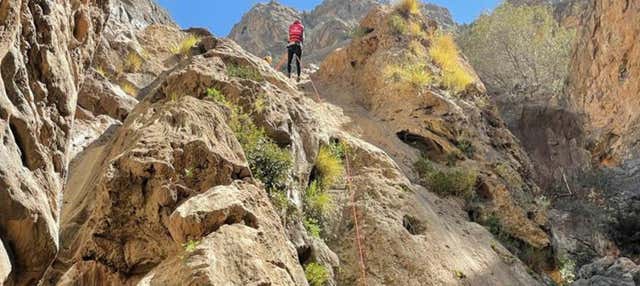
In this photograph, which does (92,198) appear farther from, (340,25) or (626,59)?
(340,25)

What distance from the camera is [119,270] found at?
6.69 metres

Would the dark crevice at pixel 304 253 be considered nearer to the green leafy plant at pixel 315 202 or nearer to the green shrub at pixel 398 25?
the green leafy plant at pixel 315 202

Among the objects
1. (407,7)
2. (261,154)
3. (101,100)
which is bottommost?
(261,154)

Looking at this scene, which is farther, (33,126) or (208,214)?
(208,214)

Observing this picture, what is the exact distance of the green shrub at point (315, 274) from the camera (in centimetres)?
783

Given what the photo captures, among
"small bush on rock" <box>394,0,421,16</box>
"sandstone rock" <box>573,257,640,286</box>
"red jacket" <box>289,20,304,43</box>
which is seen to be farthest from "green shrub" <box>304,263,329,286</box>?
"small bush on rock" <box>394,0,421,16</box>

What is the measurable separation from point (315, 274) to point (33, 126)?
374 cm

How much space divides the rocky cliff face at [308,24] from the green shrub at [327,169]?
26.0m

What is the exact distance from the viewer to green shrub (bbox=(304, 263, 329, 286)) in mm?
7832

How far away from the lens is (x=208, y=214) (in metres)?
6.43

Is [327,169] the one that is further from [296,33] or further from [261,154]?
[296,33]

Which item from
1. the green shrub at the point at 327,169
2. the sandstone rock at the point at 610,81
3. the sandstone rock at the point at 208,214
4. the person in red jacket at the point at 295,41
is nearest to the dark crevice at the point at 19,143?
the sandstone rock at the point at 208,214

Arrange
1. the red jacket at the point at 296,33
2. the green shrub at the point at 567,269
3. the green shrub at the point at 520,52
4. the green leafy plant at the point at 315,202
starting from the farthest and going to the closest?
1. the green shrub at the point at 520,52
2. the red jacket at the point at 296,33
3. the green shrub at the point at 567,269
4. the green leafy plant at the point at 315,202

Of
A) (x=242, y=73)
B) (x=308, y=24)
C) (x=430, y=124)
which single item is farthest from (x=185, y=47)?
(x=308, y=24)
